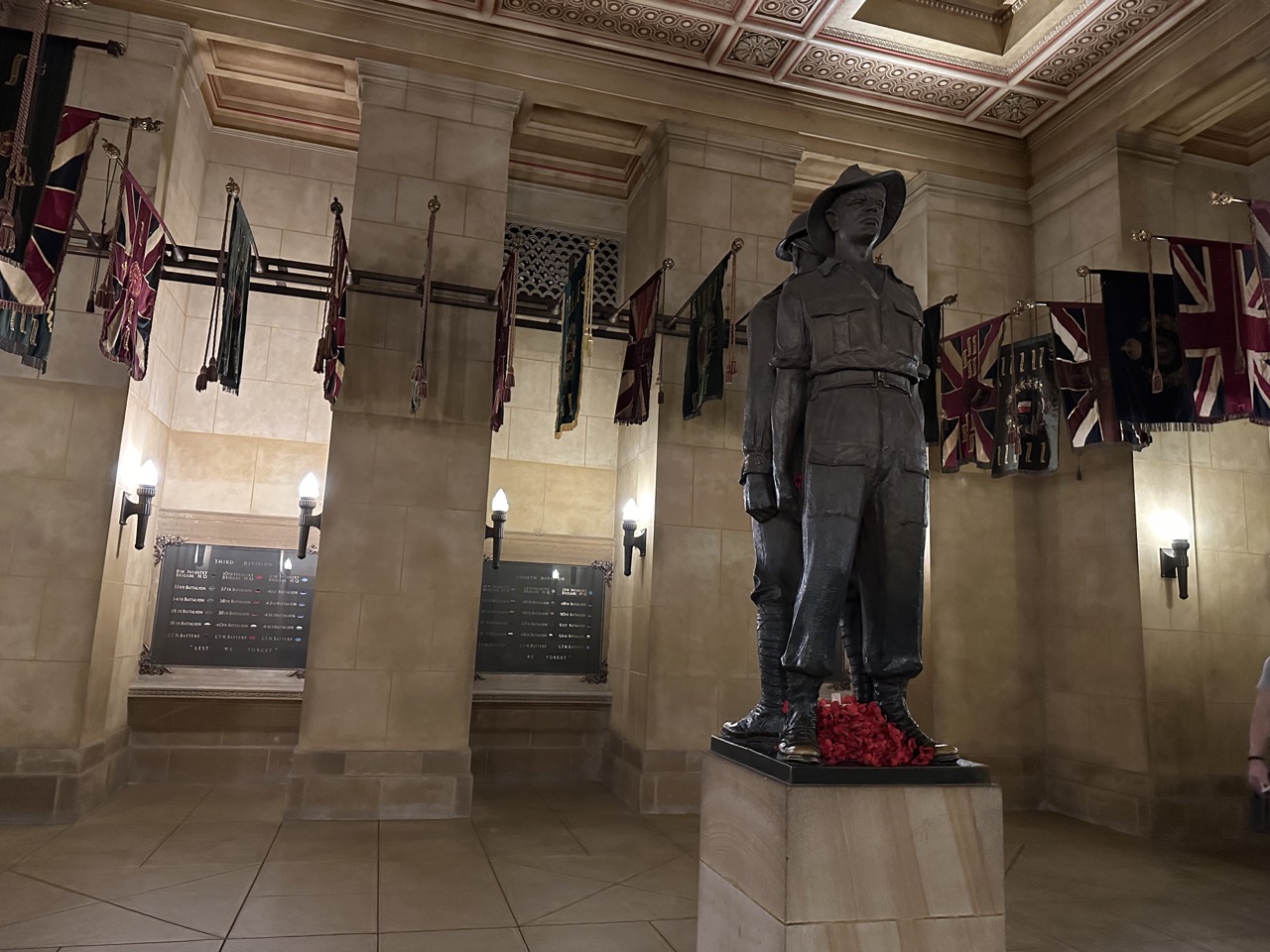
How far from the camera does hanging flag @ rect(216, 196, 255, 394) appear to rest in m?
6.82

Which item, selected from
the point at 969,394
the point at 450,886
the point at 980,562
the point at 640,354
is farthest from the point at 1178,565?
the point at 450,886

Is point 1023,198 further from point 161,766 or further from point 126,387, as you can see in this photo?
point 161,766

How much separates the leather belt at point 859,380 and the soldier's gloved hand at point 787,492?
38cm

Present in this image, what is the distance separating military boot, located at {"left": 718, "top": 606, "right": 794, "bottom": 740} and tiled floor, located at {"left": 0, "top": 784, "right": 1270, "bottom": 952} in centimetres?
154

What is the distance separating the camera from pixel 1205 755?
8094mm

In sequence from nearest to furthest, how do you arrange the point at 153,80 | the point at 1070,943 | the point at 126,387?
the point at 1070,943, the point at 126,387, the point at 153,80

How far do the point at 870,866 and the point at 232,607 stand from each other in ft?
25.5

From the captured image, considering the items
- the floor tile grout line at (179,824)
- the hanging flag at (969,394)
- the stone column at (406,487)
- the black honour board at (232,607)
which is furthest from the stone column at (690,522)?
the floor tile grout line at (179,824)

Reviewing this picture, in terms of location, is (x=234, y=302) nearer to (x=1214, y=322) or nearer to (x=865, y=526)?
(x=865, y=526)

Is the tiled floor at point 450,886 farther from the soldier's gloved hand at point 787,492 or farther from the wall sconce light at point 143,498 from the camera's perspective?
the soldier's gloved hand at point 787,492

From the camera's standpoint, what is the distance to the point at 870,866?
10.6 feet

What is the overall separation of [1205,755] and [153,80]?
451 inches

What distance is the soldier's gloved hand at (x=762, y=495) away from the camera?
3895 mm

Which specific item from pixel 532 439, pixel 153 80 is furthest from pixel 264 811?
pixel 153 80
